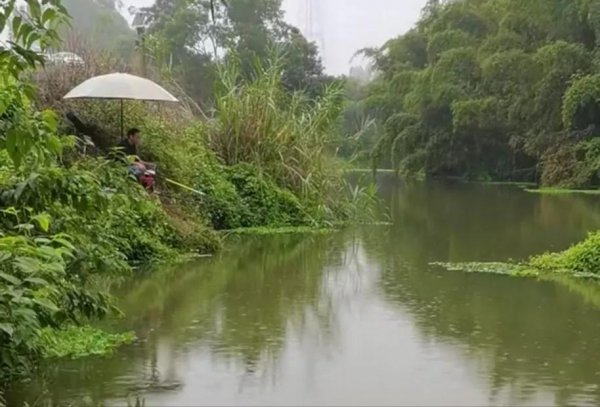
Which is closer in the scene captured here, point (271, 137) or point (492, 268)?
point (492, 268)

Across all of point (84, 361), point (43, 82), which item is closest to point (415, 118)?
point (43, 82)

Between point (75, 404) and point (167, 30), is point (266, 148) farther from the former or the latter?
point (167, 30)

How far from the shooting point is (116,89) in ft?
35.1

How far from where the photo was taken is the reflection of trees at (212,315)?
17.2ft

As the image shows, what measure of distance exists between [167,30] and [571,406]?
140 ft

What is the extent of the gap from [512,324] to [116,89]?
5788mm

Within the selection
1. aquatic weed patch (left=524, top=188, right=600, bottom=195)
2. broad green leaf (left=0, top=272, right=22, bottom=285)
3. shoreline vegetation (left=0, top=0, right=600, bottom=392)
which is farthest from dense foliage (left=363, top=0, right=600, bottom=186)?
broad green leaf (left=0, top=272, right=22, bottom=285)

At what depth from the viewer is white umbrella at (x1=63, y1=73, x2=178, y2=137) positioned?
417 inches

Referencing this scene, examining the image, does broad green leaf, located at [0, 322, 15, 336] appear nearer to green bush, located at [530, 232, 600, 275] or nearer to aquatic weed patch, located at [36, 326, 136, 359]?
aquatic weed patch, located at [36, 326, 136, 359]

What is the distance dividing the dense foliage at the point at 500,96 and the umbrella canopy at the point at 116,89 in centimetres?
2009

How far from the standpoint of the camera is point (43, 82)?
39.8 feet

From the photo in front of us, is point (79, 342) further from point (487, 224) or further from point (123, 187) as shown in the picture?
point (487, 224)

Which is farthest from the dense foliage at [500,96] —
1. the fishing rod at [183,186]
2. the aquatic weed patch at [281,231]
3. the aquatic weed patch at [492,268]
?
the aquatic weed patch at [492,268]

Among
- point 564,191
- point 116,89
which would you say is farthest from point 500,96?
point 116,89
